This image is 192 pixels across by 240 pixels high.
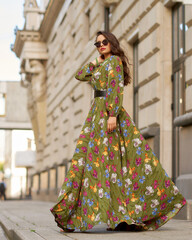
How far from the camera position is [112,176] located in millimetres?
5723

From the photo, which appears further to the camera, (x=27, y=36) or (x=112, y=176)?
(x=27, y=36)

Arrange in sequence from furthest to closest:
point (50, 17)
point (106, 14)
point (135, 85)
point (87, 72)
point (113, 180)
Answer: point (50, 17) < point (106, 14) < point (135, 85) < point (87, 72) < point (113, 180)

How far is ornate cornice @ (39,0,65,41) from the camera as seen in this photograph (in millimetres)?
22734

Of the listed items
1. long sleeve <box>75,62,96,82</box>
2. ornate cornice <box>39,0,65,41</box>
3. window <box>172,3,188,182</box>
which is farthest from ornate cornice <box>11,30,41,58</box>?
long sleeve <box>75,62,96,82</box>

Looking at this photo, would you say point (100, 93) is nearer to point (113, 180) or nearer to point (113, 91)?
point (113, 91)

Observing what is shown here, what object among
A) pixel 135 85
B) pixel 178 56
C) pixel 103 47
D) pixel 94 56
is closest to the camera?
pixel 103 47

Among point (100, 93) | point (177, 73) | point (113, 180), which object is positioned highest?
point (177, 73)

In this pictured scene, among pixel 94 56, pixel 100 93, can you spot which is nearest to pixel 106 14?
pixel 94 56

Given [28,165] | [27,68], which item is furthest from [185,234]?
[28,165]

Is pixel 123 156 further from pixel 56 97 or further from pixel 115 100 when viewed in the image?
pixel 56 97

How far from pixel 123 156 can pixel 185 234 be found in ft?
3.07

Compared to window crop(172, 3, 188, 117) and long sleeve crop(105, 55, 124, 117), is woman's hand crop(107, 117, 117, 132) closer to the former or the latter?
long sleeve crop(105, 55, 124, 117)

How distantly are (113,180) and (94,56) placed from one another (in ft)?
33.1

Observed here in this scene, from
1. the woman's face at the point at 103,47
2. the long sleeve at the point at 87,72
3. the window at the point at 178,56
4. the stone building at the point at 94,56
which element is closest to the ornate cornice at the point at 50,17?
the stone building at the point at 94,56
